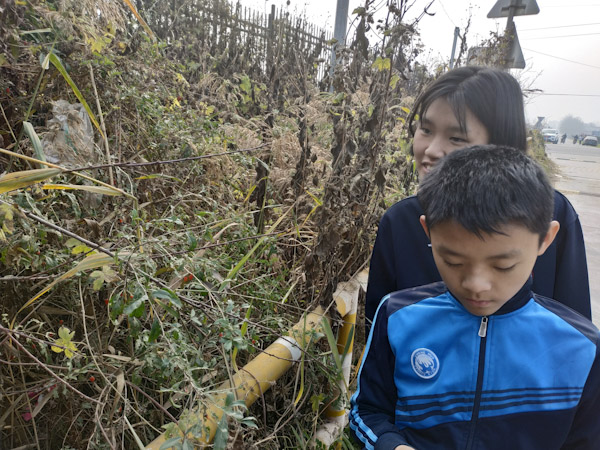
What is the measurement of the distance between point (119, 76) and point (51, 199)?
0.91 m

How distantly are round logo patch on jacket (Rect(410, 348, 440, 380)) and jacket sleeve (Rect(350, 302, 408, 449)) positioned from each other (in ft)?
0.27

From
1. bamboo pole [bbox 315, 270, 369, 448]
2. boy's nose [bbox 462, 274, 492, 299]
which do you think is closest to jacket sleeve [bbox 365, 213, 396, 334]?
bamboo pole [bbox 315, 270, 369, 448]

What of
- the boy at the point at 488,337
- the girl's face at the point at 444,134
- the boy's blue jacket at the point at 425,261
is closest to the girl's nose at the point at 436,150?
the girl's face at the point at 444,134

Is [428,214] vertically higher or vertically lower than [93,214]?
higher

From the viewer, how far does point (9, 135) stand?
1.72 meters

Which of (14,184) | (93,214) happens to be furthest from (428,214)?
(93,214)

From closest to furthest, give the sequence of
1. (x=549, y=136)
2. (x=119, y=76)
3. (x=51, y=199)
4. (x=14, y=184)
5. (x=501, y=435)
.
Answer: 1. (x=14, y=184)
2. (x=501, y=435)
3. (x=51, y=199)
4. (x=119, y=76)
5. (x=549, y=136)

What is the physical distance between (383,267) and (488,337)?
496 millimetres

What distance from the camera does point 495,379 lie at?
3.70 feet

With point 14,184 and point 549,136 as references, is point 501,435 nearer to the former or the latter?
point 14,184

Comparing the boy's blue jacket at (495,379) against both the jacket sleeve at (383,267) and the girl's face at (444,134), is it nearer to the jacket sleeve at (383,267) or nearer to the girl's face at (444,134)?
the jacket sleeve at (383,267)

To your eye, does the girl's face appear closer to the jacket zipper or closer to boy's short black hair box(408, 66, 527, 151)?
boy's short black hair box(408, 66, 527, 151)

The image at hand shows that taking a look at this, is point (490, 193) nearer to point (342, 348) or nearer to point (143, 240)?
point (143, 240)

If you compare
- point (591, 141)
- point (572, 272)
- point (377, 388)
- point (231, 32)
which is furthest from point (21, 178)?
point (591, 141)
